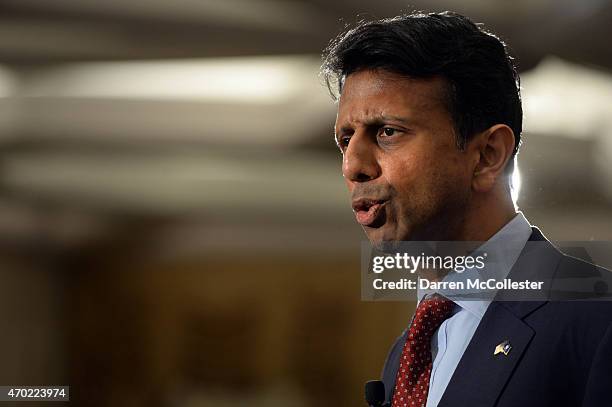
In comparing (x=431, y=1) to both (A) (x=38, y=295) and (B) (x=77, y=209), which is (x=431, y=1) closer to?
(B) (x=77, y=209)

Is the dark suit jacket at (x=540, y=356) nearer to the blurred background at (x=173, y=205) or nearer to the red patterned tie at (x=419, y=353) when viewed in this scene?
the red patterned tie at (x=419, y=353)

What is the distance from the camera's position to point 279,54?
155 centimetres

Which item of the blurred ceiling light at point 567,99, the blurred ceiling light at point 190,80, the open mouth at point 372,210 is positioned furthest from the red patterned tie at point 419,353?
the blurred ceiling light at point 190,80

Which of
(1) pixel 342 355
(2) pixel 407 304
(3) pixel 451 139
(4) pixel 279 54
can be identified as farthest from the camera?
(4) pixel 279 54

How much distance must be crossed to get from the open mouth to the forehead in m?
0.09

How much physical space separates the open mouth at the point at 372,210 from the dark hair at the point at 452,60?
11cm

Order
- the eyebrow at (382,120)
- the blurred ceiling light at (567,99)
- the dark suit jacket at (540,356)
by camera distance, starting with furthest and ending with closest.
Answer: the blurred ceiling light at (567,99)
the eyebrow at (382,120)
the dark suit jacket at (540,356)

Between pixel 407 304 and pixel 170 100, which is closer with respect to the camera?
pixel 407 304

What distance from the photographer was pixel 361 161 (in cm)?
87

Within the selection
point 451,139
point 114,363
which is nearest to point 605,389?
point 451,139

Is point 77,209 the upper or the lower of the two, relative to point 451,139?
upper

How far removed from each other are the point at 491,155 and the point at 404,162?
109mm

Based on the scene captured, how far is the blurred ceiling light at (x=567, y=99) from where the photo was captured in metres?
1.20

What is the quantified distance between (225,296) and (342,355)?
10.1 inches
